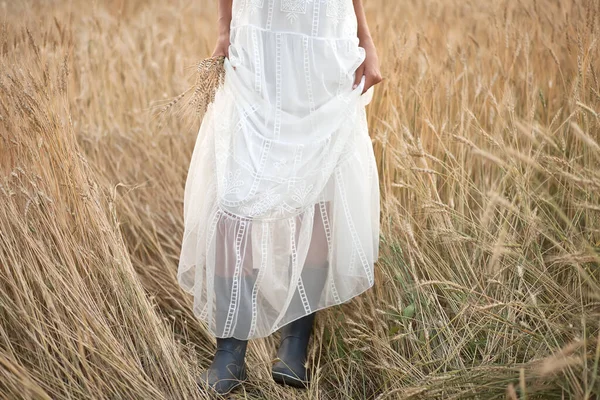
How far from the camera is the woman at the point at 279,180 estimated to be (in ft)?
5.26

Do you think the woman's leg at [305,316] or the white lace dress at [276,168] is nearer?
the white lace dress at [276,168]

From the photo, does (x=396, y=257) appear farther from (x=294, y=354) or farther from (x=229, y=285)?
(x=229, y=285)

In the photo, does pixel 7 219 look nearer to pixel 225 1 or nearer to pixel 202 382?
pixel 202 382

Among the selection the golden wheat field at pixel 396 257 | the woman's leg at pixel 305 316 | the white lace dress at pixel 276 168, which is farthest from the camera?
the woman's leg at pixel 305 316

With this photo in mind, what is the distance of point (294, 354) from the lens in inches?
70.5

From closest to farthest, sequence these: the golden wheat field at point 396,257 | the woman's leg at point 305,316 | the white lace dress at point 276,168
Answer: the golden wheat field at point 396,257 < the white lace dress at point 276,168 < the woman's leg at point 305,316

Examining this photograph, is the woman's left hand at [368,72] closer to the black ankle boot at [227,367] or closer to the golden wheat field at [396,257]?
the golden wheat field at [396,257]

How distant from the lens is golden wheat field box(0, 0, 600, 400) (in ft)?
4.76

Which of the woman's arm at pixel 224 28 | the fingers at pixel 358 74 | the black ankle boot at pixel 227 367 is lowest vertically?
the black ankle boot at pixel 227 367

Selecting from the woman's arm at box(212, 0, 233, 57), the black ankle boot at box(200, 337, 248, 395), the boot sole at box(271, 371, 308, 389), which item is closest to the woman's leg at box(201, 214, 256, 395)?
the black ankle boot at box(200, 337, 248, 395)

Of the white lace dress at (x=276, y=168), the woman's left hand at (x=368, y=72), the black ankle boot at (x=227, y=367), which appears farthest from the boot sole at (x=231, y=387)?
the woman's left hand at (x=368, y=72)

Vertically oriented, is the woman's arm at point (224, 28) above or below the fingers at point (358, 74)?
above

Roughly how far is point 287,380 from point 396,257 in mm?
499

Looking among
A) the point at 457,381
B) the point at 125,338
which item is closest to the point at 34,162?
the point at 125,338
